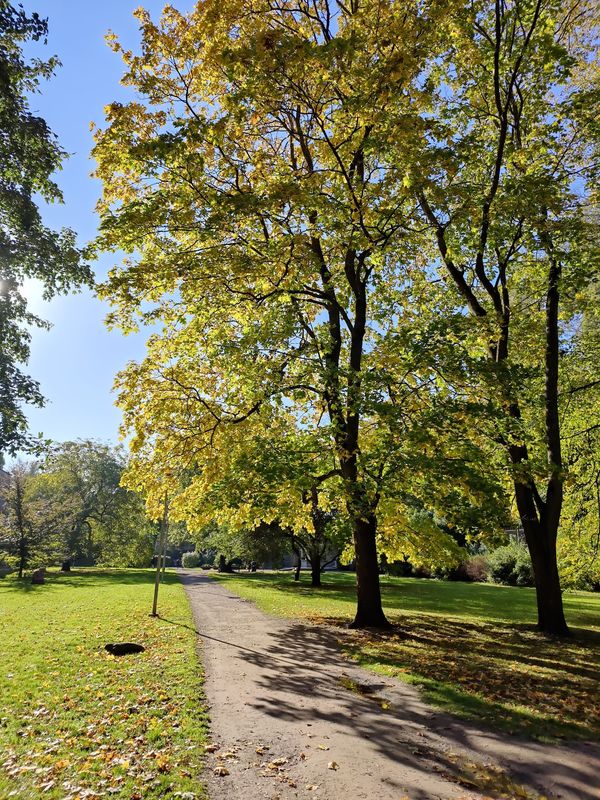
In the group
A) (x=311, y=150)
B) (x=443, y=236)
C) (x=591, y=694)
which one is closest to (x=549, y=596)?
(x=591, y=694)

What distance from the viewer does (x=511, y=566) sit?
38438 mm

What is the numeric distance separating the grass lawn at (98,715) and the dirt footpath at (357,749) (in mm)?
434

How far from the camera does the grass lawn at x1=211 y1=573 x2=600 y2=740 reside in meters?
6.54

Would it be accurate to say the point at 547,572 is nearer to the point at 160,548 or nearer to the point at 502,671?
the point at 502,671

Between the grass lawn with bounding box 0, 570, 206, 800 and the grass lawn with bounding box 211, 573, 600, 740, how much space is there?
359cm

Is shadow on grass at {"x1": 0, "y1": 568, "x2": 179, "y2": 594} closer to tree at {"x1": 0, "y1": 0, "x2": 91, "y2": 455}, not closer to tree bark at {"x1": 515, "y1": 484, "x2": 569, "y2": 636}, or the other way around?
tree at {"x1": 0, "y1": 0, "x2": 91, "y2": 455}

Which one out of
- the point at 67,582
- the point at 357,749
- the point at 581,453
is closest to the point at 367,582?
the point at 581,453

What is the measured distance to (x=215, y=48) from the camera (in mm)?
10148

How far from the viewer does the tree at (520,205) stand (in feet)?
33.9

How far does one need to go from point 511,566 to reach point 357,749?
37.8 m

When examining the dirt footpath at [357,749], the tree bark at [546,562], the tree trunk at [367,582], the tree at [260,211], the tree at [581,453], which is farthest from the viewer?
the tree at [581,453]

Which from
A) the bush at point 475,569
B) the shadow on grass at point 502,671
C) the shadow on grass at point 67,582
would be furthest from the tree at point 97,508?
the shadow on grass at point 502,671

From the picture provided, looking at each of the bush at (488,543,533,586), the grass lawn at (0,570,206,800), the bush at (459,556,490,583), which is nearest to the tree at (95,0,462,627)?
the grass lawn at (0,570,206,800)

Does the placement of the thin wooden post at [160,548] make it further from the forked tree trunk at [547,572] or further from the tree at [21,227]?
the forked tree trunk at [547,572]
